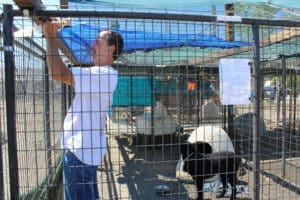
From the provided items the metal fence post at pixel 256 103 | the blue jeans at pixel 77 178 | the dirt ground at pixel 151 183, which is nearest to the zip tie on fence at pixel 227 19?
the metal fence post at pixel 256 103

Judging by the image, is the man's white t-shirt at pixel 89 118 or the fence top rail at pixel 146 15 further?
the man's white t-shirt at pixel 89 118

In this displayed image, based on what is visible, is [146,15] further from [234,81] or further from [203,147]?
[203,147]

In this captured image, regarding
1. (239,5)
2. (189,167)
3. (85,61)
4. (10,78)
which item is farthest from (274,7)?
(10,78)

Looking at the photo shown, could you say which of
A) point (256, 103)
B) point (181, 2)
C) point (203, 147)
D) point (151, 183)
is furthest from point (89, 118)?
point (151, 183)

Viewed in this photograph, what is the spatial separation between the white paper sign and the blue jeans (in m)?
1.22

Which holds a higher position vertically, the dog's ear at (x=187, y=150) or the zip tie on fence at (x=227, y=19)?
the zip tie on fence at (x=227, y=19)

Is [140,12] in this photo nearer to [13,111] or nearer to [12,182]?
[13,111]

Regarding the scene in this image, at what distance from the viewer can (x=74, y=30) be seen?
4.95 meters

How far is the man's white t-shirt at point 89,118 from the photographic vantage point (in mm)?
2871

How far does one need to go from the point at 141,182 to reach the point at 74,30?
298 centimetres

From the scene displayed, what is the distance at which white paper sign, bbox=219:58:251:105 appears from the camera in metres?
3.26

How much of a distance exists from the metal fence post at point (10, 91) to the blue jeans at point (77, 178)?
14.4 inches

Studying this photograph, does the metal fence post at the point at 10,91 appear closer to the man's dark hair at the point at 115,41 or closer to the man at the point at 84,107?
the man at the point at 84,107

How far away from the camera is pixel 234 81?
3.29 meters
